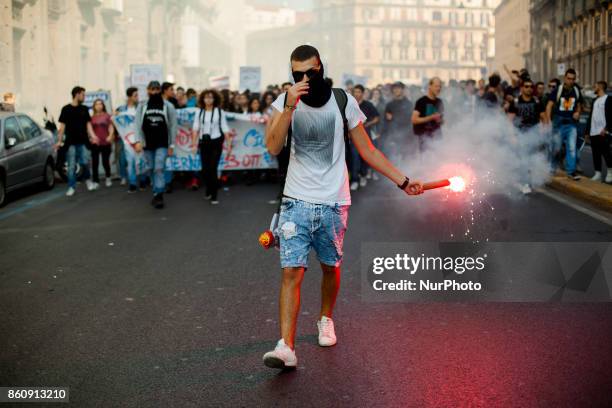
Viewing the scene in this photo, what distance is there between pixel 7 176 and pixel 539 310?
956 cm

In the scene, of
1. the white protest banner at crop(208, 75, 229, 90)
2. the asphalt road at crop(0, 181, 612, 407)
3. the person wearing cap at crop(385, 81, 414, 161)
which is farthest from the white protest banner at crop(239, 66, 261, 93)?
the asphalt road at crop(0, 181, 612, 407)

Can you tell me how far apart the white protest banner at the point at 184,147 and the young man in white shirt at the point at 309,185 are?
39.3 feet

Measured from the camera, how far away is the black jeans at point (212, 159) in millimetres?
13266

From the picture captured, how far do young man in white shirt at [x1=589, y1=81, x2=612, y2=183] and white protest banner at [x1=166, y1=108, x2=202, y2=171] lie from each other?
24.0 feet

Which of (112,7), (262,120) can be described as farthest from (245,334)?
(112,7)

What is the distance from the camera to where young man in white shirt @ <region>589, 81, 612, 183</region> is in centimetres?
1458

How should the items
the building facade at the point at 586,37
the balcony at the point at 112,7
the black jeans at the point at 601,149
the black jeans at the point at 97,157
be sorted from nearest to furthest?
the black jeans at the point at 601,149 < the black jeans at the point at 97,157 < the balcony at the point at 112,7 < the building facade at the point at 586,37

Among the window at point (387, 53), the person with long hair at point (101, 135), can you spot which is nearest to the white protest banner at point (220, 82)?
the person with long hair at point (101, 135)

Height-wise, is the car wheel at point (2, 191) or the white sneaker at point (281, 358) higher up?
the car wheel at point (2, 191)

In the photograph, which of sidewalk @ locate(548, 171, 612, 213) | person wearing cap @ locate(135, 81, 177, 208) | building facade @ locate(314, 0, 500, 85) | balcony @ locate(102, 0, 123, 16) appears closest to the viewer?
sidewalk @ locate(548, 171, 612, 213)

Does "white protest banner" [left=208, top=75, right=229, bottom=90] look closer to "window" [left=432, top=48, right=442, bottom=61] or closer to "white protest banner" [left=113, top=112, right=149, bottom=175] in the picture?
"white protest banner" [left=113, top=112, right=149, bottom=175]

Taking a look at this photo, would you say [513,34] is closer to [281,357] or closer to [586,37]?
[586,37]

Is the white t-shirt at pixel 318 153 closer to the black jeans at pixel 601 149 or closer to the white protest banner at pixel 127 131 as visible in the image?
the black jeans at pixel 601 149

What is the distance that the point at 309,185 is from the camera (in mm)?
4699
